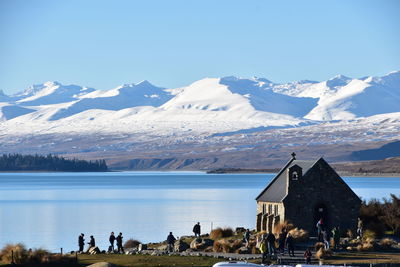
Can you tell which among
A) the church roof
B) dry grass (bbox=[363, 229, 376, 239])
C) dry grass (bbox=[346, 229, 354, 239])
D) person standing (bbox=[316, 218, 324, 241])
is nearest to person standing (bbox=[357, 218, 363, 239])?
dry grass (bbox=[363, 229, 376, 239])

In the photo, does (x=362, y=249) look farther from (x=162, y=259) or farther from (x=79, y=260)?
(x=79, y=260)

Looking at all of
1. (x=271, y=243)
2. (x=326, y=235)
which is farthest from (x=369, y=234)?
(x=271, y=243)

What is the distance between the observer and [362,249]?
69.0m

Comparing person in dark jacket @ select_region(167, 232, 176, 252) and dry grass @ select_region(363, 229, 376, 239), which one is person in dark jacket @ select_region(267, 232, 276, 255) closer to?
person in dark jacket @ select_region(167, 232, 176, 252)

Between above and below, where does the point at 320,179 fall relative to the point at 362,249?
above

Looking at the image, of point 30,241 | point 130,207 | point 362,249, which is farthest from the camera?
point 130,207

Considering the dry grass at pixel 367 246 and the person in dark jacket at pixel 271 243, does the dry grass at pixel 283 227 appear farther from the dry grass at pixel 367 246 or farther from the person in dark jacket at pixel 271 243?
the person in dark jacket at pixel 271 243

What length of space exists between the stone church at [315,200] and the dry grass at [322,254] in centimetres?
1347

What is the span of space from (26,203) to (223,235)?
9585cm

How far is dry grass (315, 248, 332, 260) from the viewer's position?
208 ft

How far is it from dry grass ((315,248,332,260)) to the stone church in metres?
13.5

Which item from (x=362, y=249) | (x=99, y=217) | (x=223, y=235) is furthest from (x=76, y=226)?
(x=362, y=249)

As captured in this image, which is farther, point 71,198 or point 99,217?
point 71,198

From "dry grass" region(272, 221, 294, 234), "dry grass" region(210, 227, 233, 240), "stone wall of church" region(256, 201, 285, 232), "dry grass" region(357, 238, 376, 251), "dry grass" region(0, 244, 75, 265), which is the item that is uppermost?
"stone wall of church" region(256, 201, 285, 232)
